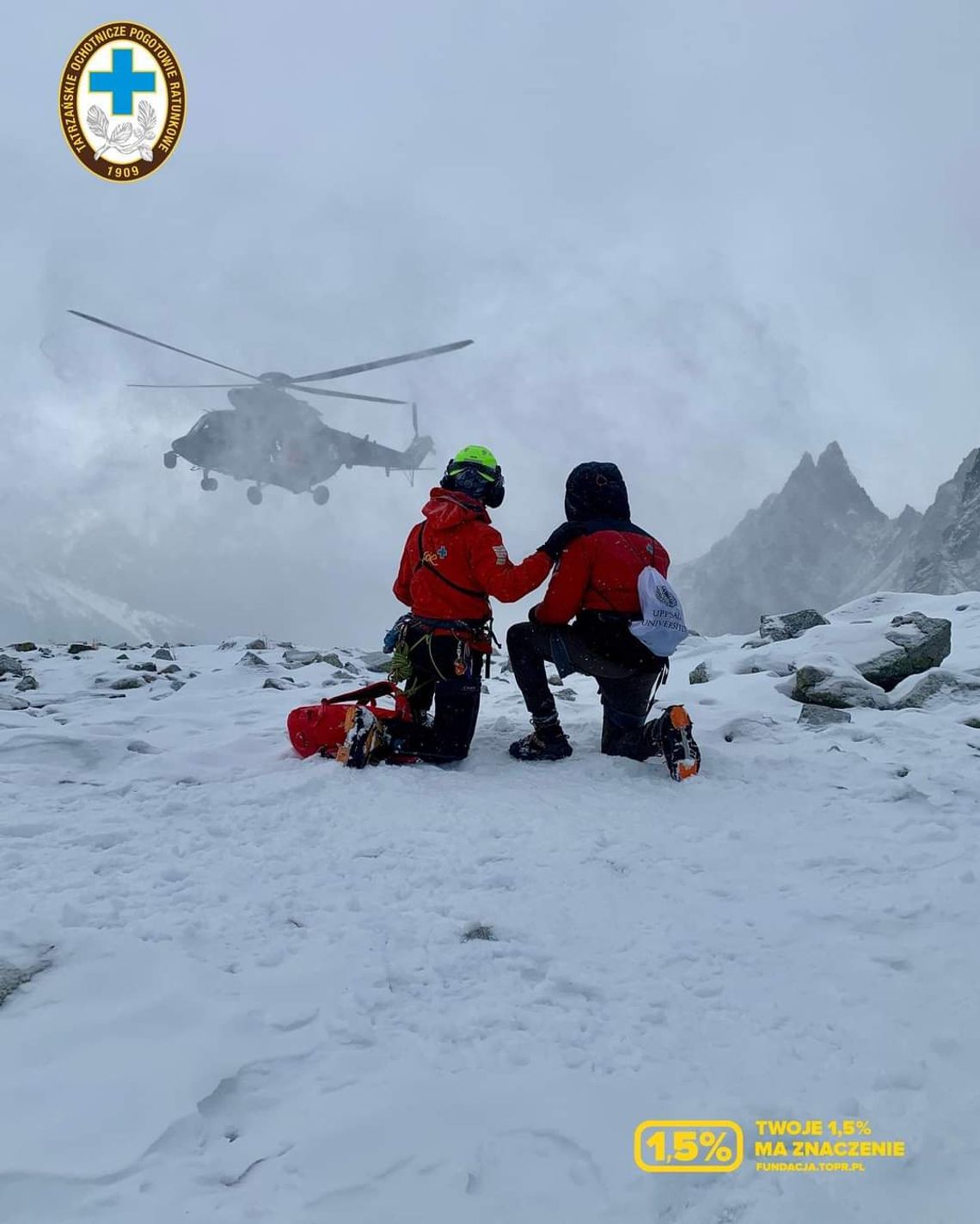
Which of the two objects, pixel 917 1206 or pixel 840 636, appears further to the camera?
pixel 840 636

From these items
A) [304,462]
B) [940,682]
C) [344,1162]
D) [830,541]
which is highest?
[830,541]

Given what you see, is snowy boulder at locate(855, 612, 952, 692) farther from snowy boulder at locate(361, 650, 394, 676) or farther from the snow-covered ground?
snowy boulder at locate(361, 650, 394, 676)

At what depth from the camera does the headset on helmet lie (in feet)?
17.1

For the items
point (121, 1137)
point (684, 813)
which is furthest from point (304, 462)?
point (121, 1137)

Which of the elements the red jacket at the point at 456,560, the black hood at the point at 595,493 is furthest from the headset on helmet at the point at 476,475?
the black hood at the point at 595,493

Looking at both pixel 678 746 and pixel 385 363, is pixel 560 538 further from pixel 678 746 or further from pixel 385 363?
pixel 385 363

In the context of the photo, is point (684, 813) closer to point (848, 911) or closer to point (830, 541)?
point (848, 911)

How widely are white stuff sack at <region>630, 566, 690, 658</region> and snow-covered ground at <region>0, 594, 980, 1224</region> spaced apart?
0.92 metres

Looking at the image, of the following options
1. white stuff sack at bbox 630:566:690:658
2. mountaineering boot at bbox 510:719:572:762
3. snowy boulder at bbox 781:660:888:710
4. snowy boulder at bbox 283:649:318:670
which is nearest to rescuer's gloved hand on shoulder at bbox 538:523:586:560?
white stuff sack at bbox 630:566:690:658

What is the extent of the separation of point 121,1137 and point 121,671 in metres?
7.34

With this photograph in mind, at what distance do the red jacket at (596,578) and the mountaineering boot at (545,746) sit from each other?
74cm

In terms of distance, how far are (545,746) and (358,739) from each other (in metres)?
1.29

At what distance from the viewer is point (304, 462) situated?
24.7 metres

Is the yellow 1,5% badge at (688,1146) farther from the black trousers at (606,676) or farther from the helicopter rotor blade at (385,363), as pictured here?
the helicopter rotor blade at (385,363)
